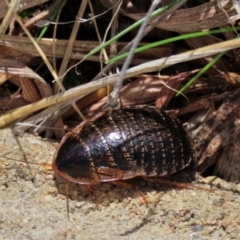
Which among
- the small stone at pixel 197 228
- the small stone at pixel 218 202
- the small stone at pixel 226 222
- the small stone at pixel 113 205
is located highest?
the small stone at pixel 218 202

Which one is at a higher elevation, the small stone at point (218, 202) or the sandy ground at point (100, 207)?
the small stone at point (218, 202)

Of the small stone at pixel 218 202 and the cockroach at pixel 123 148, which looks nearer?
the small stone at pixel 218 202

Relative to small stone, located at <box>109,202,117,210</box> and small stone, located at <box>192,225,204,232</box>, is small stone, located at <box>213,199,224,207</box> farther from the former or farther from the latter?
small stone, located at <box>109,202,117,210</box>

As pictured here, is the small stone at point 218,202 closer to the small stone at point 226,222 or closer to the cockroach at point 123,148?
the small stone at point 226,222

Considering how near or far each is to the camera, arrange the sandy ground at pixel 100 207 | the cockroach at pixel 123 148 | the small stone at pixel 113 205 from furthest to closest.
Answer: the cockroach at pixel 123 148
the small stone at pixel 113 205
the sandy ground at pixel 100 207

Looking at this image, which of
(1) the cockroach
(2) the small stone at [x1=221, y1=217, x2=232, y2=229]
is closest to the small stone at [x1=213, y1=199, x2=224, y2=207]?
(2) the small stone at [x1=221, y1=217, x2=232, y2=229]

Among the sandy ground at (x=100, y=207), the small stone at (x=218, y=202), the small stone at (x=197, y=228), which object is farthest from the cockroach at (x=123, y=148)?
the small stone at (x=197, y=228)

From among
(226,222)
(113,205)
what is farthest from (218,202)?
(113,205)
